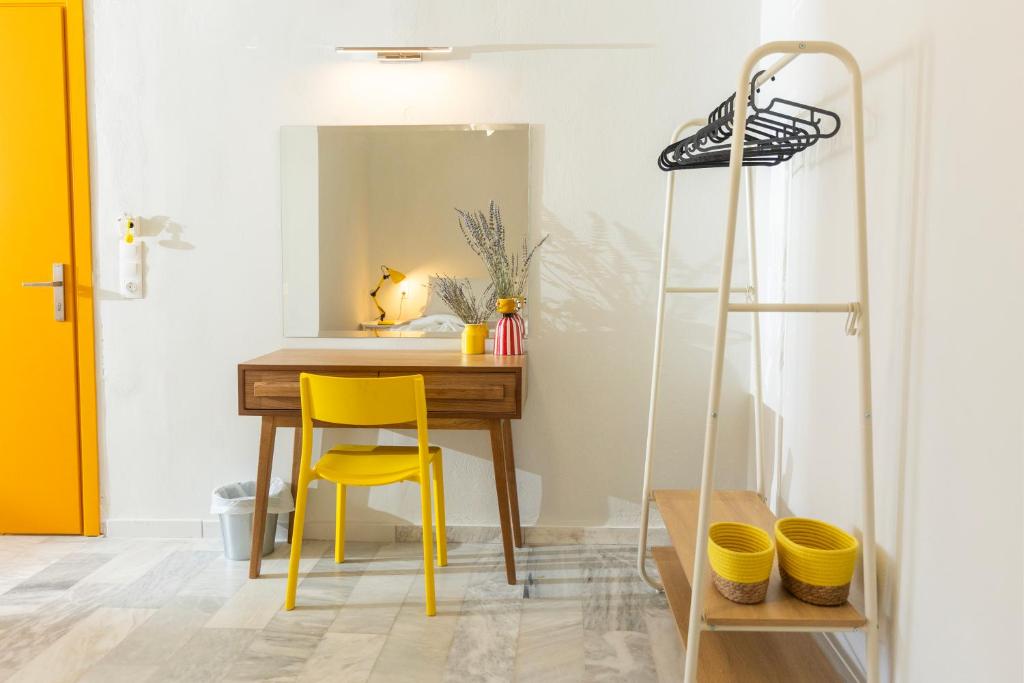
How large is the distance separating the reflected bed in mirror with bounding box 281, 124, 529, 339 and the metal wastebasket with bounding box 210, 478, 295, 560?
2.11 ft

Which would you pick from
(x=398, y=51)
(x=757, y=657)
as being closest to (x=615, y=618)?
(x=757, y=657)

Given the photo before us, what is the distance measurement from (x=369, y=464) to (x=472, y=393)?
0.39 meters

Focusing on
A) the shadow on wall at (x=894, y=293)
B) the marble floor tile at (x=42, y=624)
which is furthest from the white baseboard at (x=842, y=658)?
the marble floor tile at (x=42, y=624)

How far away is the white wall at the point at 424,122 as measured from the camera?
288cm

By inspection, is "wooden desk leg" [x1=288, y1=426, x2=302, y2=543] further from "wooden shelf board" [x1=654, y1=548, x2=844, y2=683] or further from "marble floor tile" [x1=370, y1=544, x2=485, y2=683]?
"wooden shelf board" [x1=654, y1=548, x2=844, y2=683]

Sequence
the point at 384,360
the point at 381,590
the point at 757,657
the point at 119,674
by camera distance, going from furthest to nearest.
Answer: the point at 384,360 → the point at 381,590 → the point at 119,674 → the point at 757,657

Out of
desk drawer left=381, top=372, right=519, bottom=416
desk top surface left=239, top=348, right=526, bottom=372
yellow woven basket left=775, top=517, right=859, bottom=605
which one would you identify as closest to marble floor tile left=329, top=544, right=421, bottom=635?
desk drawer left=381, top=372, right=519, bottom=416

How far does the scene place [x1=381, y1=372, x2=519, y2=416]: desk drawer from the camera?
2568 mm

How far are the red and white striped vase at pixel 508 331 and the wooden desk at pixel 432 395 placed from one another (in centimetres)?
11

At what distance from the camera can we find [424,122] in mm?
2924

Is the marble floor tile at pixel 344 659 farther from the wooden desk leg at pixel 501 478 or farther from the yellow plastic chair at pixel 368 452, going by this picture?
the wooden desk leg at pixel 501 478

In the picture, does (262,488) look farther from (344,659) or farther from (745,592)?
(745,592)

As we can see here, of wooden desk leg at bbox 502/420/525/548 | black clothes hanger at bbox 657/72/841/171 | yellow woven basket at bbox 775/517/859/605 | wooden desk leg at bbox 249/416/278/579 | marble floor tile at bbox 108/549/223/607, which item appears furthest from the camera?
wooden desk leg at bbox 502/420/525/548

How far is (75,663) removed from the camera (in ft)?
6.96
